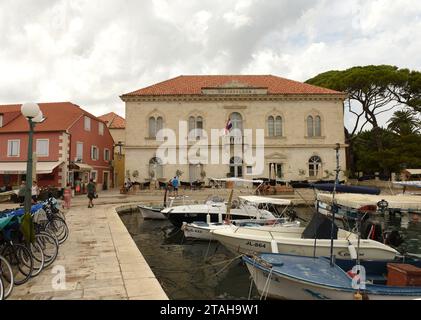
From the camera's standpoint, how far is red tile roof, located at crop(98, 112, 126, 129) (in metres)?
47.3

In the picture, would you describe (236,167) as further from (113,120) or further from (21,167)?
(113,120)

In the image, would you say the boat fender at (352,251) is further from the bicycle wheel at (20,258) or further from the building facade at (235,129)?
the building facade at (235,129)

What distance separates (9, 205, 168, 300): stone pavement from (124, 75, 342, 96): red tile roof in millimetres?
25405

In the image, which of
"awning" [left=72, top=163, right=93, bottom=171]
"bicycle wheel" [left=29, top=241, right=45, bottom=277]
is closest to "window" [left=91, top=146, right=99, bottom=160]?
"awning" [left=72, top=163, right=93, bottom=171]

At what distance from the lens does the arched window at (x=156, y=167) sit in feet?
111

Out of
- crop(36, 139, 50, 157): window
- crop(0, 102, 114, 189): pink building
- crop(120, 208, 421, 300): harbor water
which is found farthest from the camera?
crop(36, 139, 50, 157): window

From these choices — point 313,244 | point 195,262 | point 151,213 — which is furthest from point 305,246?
point 151,213

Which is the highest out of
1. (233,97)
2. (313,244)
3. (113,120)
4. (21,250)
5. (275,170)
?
(113,120)

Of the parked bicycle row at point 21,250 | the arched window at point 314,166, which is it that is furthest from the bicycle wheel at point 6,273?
the arched window at point 314,166

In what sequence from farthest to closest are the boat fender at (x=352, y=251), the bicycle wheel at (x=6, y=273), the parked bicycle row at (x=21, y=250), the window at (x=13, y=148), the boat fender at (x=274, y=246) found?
the window at (x=13, y=148)
the boat fender at (x=274, y=246)
the boat fender at (x=352, y=251)
the parked bicycle row at (x=21, y=250)
the bicycle wheel at (x=6, y=273)

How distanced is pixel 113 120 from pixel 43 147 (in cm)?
2028

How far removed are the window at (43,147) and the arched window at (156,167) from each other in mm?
9262

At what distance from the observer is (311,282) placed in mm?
6273

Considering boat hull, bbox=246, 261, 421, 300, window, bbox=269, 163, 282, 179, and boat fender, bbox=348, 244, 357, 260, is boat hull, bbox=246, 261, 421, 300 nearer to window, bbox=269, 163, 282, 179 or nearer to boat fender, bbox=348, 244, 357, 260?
boat fender, bbox=348, 244, 357, 260
